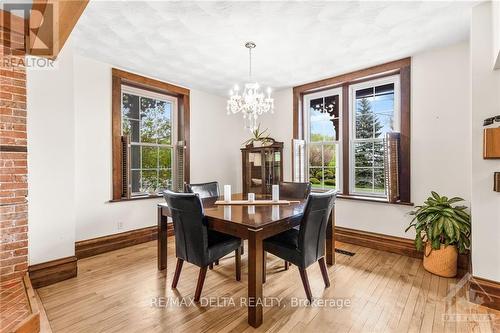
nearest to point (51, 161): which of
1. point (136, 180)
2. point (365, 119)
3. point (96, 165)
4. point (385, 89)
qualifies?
point (96, 165)

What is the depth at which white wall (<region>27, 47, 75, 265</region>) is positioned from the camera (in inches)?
92.5

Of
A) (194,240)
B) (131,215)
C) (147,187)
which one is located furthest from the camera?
(147,187)

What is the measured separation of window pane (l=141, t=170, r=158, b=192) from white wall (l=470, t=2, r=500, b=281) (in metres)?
4.03

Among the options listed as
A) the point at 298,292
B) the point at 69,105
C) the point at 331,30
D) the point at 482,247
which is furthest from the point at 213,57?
the point at 482,247

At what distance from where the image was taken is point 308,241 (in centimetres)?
206

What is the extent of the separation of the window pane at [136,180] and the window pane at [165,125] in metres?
0.65

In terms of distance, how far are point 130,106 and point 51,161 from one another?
1.53 metres

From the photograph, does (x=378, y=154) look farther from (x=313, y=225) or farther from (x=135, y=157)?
(x=135, y=157)

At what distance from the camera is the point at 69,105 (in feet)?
8.45

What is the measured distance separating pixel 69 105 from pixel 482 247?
4.25 metres

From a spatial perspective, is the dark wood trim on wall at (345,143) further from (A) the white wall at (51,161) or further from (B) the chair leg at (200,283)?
(A) the white wall at (51,161)

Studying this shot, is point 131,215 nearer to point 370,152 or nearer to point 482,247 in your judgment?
point 370,152

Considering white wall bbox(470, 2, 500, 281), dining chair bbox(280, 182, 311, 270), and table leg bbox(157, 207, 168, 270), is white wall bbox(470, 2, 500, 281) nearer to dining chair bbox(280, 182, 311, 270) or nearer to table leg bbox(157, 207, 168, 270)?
dining chair bbox(280, 182, 311, 270)

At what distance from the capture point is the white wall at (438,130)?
2768 millimetres
